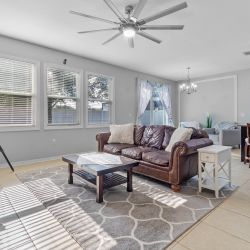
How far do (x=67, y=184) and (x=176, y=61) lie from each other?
4542 millimetres

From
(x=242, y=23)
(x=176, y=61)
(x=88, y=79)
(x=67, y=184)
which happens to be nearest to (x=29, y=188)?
(x=67, y=184)

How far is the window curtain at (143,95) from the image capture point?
22.3ft

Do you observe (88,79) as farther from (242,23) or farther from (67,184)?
(242,23)

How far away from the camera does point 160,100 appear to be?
7832 mm

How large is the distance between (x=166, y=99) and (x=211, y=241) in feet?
22.2

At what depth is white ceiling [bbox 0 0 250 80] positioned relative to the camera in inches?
111

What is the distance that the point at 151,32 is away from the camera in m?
3.70

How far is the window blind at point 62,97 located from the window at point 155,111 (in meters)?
2.91

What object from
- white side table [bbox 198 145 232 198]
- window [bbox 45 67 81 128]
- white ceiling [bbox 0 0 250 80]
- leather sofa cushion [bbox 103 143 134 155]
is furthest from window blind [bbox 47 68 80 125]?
white side table [bbox 198 145 232 198]

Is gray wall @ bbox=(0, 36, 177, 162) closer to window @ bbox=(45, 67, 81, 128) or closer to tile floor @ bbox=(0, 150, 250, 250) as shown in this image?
window @ bbox=(45, 67, 81, 128)

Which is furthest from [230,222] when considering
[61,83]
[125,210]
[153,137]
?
[61,83]

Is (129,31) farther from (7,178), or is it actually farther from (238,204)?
(7,178)

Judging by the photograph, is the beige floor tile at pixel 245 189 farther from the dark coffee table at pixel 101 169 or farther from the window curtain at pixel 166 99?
the window curtain at pixel 166 99

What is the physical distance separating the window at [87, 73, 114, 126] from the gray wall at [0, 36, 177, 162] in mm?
189
